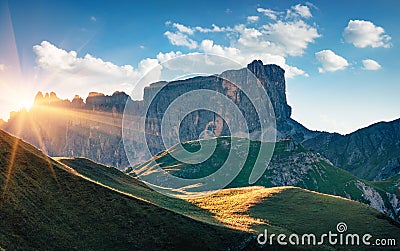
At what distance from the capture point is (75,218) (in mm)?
56219

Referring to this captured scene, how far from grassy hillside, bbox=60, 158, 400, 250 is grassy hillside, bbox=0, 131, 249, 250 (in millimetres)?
10872

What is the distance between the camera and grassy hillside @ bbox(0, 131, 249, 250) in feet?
160

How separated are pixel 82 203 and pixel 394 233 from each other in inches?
2731

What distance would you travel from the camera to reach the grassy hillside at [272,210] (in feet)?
258

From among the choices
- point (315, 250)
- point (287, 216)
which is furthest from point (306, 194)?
point (315, 250)

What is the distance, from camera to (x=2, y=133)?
72.2 metres

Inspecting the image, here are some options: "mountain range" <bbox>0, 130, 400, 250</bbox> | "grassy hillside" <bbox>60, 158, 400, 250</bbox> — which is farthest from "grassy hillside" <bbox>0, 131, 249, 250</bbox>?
"grassy hillside" <bbox>60, 158, 400, 250</bbox>

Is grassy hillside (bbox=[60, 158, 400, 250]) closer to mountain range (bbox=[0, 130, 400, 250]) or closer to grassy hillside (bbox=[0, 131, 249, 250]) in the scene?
mountain range (bbox=[0, 130, 400, 250])

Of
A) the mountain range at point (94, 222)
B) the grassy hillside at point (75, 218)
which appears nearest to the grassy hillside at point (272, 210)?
the mountain range at point (94, 222)

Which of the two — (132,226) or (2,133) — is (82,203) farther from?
(2,133)

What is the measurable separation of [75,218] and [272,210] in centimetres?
6115

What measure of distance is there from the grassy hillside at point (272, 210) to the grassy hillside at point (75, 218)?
35.7 ft

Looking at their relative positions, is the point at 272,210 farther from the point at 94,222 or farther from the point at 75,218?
the point at 75,218

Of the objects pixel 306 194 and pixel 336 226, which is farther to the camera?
pixel 306 194
